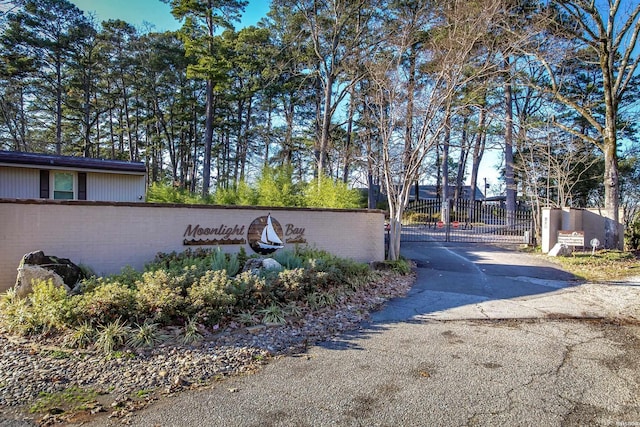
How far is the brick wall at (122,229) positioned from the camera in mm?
6094

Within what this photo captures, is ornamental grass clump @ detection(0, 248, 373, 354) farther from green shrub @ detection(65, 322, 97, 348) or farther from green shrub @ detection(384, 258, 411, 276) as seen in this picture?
green shrub @ detection(384, 258, 411, 276)

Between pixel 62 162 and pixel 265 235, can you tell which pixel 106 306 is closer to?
pixel 265 235

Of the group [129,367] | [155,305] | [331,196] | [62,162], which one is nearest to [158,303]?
[155,305]

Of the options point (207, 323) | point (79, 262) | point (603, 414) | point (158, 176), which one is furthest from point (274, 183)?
point (158, 176)

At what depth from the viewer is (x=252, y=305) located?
5168mm

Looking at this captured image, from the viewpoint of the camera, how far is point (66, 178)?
503 inches

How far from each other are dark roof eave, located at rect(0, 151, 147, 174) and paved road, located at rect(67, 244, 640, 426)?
1161cm

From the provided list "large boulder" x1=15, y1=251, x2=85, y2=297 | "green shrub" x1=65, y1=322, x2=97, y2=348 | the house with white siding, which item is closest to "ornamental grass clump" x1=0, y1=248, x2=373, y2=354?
"green shrub" x1=65, y1=322, x2=97, y2=348

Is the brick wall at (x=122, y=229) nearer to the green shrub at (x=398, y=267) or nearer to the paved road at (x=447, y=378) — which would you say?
the green shrub at (x=398, y=267)

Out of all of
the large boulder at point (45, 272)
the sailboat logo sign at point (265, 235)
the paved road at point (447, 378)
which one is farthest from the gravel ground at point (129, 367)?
the sailboat logo sign at point (265, 235)

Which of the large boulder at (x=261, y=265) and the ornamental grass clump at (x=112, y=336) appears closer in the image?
the ornamental grass clump at (x=112, y=336)

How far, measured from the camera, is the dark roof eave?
38.6 feet

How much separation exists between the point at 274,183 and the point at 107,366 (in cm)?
762

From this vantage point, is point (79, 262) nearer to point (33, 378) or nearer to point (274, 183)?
point (33, 378)
